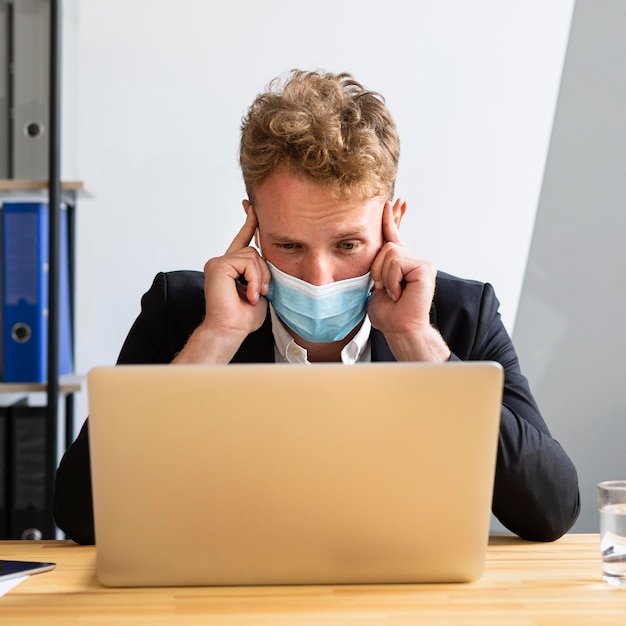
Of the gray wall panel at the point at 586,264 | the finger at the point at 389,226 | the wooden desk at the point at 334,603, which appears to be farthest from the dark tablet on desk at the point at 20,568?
the gray wall panel at the point at 586,264

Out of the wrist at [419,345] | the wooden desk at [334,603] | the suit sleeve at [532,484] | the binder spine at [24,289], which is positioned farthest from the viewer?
the binder spine at [24,289]

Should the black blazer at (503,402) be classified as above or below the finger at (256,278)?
below

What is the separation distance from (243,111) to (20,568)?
1808mm

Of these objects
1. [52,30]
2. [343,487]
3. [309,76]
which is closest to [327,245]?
[309,76]

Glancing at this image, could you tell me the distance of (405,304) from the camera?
1433 mm

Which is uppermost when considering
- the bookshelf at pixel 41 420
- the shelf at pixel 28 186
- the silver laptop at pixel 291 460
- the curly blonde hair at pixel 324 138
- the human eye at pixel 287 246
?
the curly blonde hair at pixel 324 138

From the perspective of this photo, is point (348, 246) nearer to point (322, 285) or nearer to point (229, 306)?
point (322, 285)

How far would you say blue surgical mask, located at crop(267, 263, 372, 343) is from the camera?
4.84 ft

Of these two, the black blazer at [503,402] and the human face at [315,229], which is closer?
the black blazer at [503,402]

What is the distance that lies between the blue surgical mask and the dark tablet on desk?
64 centimetres

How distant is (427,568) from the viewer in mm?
875

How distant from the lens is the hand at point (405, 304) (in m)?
1.42

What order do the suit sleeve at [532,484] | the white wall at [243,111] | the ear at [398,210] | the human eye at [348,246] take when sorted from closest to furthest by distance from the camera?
1. the suit sleeve at [532,484]
2. the human eye at [348,246]
3. the ear at [398,210]
4. the white wall at [243,111]

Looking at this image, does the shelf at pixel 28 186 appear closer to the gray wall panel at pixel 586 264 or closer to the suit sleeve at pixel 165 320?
the suit sleeve at pixel 165 320
